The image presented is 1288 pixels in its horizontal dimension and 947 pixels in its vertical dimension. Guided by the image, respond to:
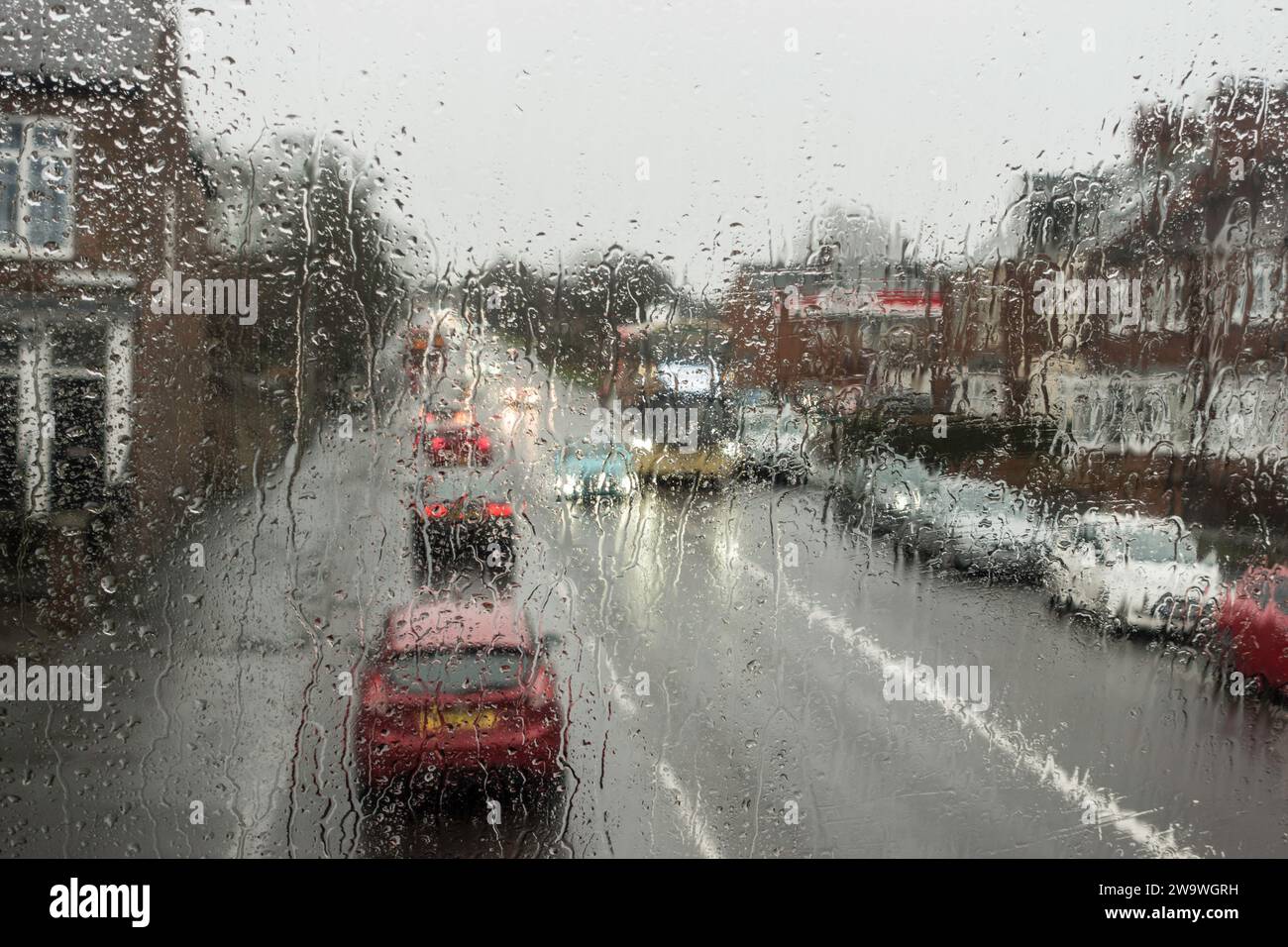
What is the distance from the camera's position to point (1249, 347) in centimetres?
212

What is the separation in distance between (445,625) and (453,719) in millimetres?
223

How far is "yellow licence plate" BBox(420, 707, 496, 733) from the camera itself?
1826 mm

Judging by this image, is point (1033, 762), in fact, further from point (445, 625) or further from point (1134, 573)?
point (445, 625)

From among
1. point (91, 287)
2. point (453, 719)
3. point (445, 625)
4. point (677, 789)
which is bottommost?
point (677, 789)

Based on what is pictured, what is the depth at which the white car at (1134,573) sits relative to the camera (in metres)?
2.15

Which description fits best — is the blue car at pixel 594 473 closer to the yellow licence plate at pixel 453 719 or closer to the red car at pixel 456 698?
the red car at pixel 456 698

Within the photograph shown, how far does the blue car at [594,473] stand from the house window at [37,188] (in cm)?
116

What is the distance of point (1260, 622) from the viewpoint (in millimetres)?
2162

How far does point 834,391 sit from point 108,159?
1.74 m

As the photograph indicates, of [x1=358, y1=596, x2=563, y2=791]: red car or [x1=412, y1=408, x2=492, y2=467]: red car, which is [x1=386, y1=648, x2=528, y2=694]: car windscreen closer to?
[x1=358, y1=596, x2=563, y2=791]: red car

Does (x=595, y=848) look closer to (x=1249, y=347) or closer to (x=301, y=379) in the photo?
(x=301, y=379)

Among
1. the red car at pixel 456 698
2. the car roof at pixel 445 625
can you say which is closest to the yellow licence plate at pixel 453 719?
the red car at pixel 456 698

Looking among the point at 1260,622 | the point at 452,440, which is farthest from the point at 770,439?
the point at 1260,622

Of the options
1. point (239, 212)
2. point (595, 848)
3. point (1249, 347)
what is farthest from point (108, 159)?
point (1249, 347)
